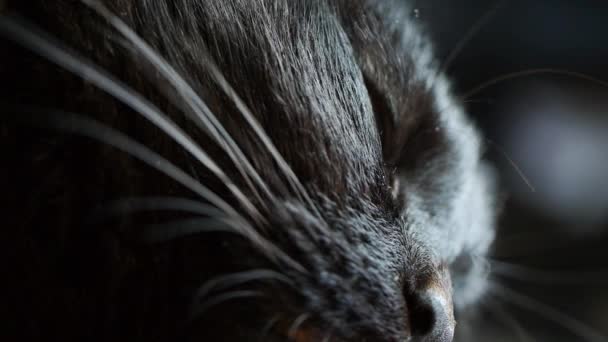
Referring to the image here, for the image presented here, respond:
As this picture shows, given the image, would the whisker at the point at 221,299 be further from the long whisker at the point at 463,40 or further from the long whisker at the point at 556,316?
the long whisker at the point at 556,316

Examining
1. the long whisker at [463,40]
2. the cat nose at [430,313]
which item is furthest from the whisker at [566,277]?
the cat nose at [430,313]

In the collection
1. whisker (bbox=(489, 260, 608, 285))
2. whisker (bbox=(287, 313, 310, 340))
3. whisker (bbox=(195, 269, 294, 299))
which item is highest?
whisker (bbox=(489, 260, 608, 285))

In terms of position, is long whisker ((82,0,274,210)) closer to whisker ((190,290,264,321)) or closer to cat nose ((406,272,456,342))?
whisker ((190,290,264,321))

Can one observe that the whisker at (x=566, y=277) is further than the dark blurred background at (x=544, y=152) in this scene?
Yes

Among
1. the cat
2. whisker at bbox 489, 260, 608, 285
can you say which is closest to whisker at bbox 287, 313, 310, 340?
the cat

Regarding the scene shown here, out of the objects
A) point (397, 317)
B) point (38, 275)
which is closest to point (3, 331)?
point (38, 275)

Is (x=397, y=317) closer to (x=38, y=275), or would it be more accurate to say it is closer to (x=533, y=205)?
(x=38, y=275)

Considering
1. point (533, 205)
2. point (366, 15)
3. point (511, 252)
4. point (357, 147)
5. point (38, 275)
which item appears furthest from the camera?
point (533, 205)

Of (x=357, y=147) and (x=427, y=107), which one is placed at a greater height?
(x=427, y=107)
